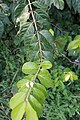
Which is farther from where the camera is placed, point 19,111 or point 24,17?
point 24,17

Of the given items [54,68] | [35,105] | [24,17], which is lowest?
[54,68]

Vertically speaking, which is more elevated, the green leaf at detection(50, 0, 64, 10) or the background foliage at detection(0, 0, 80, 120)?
the green leaf at detection(50, 0, 64, 10)

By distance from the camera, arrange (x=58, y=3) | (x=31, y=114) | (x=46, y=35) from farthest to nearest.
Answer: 1. (x=58, y=3)
2. (x=46, y=35)
3. (x=31, y=114)

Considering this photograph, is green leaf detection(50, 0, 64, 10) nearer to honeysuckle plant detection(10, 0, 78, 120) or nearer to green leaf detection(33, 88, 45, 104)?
honeysuckle plant detection(10, 0, 78, 120)

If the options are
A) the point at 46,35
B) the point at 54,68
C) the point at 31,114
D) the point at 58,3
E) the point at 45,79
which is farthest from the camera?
the point at 54,68

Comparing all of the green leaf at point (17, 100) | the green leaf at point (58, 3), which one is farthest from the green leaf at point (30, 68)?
the green leaf at point (58, 3)

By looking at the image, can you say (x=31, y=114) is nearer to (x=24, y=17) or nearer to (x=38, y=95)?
(x=38, y=95)

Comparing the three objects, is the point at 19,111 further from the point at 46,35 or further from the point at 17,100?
the point at 46,35

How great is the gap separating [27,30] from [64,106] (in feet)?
3.06

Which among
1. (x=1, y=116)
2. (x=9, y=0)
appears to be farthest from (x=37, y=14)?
(x=1, y=116)

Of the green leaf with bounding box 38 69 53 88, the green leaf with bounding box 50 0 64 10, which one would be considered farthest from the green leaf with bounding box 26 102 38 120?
the green leaf with bounding box 50 0 64 10

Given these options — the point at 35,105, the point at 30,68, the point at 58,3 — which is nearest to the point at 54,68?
the point at 58,3

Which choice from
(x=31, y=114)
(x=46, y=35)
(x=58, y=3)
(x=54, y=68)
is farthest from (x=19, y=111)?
(x=54, y=68)

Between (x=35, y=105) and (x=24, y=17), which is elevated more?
(x=24, y=17)
